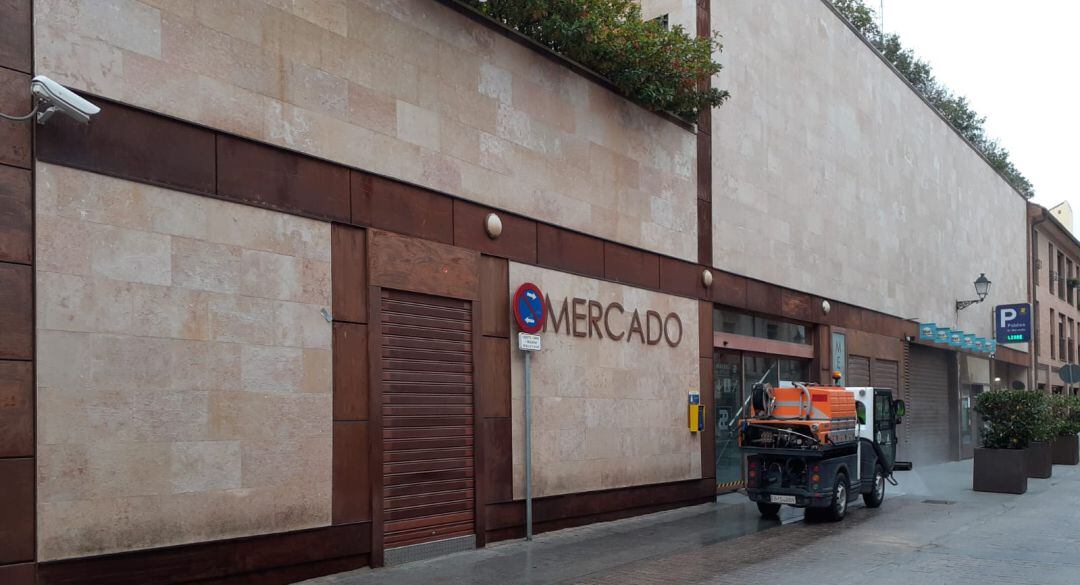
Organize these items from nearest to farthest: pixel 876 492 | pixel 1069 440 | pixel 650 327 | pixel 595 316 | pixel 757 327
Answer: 1. pixel 595 316
2. pixel 650 327
3. pixel 876 492
4. pixel 757 327
5. pixel 1069 440

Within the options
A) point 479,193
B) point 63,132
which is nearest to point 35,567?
point 63,132

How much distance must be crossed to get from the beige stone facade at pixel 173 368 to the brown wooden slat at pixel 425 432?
91 cm

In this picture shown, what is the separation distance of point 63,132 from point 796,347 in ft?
53.1

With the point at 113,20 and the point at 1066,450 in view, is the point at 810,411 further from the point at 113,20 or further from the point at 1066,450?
the point at 1066,450

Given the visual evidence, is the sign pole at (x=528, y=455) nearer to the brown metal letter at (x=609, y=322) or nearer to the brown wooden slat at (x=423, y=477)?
the brown wooden slat at (x=423, y=477)

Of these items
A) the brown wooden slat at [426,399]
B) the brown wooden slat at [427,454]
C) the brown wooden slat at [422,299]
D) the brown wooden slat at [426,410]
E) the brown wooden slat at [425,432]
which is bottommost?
the brown wooden slat at [427,454]

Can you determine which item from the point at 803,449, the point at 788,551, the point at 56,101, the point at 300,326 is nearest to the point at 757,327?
the point at 803,449

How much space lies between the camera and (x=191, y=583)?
25.8 feet

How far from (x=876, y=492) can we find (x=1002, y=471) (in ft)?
13.4

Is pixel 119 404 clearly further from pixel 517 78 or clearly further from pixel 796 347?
pixel 796 347

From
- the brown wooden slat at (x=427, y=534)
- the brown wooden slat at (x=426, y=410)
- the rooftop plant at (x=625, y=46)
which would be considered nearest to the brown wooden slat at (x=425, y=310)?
the brown wooden slat at (x=426, y=410)

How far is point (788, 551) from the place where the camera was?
11.0 meters

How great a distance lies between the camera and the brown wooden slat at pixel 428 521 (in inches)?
393

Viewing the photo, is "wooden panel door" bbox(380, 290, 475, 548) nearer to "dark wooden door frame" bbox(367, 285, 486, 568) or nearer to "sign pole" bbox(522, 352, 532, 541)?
"dark wooden door frame" bbox(367, 285, 486, 568)
